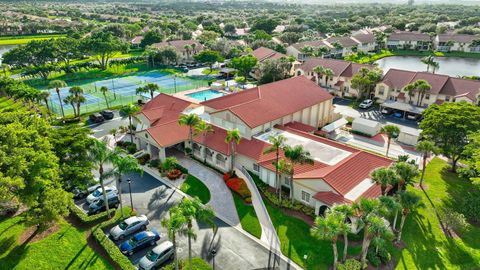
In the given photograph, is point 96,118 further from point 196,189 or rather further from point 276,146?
point 276,146

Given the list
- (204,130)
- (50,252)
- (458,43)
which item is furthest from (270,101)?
(458,43)

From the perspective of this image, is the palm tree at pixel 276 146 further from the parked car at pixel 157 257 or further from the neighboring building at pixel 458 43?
the neighboring building at pixel 458 43

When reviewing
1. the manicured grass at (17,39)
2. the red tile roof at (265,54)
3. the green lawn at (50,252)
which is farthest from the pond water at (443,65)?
the manicured grass at (17,39)

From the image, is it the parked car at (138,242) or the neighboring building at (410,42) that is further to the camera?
the neighboring building at (410,42)

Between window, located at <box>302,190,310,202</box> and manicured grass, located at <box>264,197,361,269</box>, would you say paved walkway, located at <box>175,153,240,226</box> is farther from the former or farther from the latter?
window, located at <box>302,190,310,202</box>

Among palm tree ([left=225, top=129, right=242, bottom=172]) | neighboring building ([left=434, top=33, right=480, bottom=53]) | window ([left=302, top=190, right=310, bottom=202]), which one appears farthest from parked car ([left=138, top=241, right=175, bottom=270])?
neighboring building ([left=434, top=33, right=480, bottom=53])
